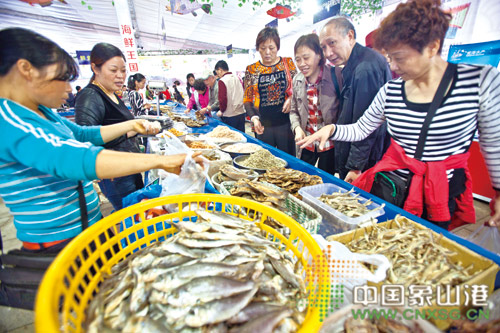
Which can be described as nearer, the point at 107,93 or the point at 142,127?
the point at 142,127

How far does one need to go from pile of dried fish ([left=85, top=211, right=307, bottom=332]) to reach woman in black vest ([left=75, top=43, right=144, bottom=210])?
169 centimetres

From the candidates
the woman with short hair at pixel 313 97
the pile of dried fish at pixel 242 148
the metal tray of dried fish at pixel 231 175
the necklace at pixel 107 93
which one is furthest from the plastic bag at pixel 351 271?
the necklace at pixel 107 93

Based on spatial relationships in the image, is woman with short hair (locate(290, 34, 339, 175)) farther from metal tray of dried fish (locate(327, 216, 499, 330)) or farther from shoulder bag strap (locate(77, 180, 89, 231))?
shoulder bag strap (locate(77, 180, 89, 231))

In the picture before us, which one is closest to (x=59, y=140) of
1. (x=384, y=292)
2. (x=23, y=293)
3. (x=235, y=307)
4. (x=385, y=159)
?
(x=23, y=293)

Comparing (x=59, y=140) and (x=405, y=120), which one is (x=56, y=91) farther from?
(x=405, y=120)

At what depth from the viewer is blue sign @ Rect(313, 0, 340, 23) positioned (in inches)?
214

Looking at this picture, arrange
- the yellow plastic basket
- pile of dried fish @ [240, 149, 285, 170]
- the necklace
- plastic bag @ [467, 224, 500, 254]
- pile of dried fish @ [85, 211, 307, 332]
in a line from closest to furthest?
1. the yellow plastic basket
2. pile of dried fish @ [85, 211, 307, 332]
3. plastic bag @ [467, 224, 500, 254]
4. the necklace
5. pile of dried fish @ [240, 149, 285, 170]

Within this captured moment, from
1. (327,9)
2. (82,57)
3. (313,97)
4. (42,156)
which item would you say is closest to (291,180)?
(313,97)

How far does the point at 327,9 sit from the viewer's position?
5.79 meters

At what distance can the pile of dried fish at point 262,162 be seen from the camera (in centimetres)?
260

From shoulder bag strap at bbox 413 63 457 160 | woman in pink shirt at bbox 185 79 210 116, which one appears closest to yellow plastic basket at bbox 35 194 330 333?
shoulder bag strap at bbox 413 63 457 160

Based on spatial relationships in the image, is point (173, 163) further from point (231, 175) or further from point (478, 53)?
point (478, 53)

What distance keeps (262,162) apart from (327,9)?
5.46 meters

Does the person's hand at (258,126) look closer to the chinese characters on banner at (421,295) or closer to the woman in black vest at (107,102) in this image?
the woman in black vest at (107,102)
